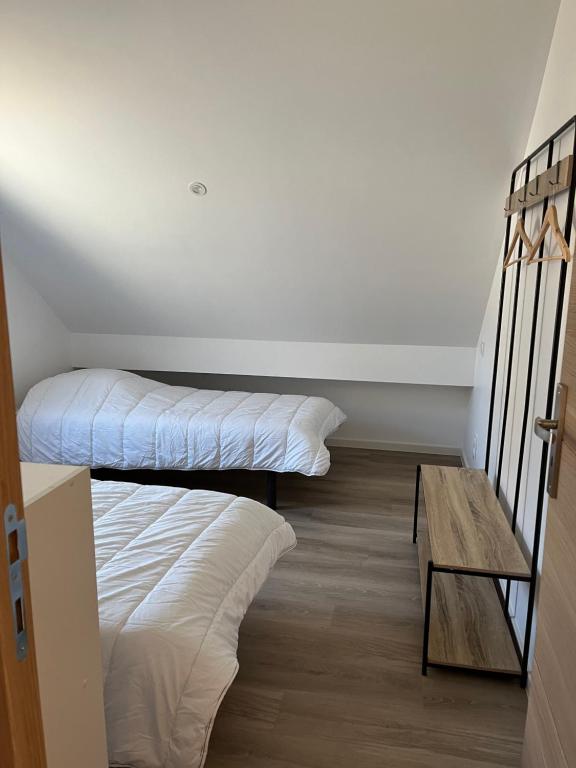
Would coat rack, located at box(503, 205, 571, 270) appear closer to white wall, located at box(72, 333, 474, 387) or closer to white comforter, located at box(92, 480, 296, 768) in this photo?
white comforter, located at box(92, 480, 296, 768)

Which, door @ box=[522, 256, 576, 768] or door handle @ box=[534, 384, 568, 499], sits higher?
door handle @ box=[534, 384, 568, 499]

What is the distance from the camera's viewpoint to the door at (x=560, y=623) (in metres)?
A: 1.20

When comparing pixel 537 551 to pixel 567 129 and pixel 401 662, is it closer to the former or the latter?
pixel 401 662

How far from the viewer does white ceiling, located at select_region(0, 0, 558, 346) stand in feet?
8.23

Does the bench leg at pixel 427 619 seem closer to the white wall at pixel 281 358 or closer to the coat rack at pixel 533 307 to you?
the coat rack at pixel 533 307

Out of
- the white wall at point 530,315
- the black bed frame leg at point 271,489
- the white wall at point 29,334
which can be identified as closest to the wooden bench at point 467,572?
the white wall at point 530,315

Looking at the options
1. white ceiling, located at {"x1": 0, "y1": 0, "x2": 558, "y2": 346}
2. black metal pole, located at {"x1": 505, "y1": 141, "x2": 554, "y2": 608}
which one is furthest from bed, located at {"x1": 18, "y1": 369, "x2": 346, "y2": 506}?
black metal pole, located at {"x1": 505, "y1": 141, "x2": 554, "y2": 608}

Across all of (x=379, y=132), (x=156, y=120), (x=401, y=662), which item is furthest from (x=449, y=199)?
(x=401, y=662)

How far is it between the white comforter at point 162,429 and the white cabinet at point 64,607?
7.08 feet

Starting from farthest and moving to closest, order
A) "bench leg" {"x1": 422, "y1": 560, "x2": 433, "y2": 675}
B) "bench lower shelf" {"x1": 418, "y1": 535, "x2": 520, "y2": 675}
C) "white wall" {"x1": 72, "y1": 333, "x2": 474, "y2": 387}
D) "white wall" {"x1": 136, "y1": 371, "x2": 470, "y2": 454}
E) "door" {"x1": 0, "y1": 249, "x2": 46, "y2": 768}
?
"white wall" {"x1": 136, "y1": 371, "x2": 470, "y2": 454} → "white wall" {"x1": 72, "y1": 333, "x2": 474, "y2": 387} → "bench lower shelf" {"x1": 418, "y1": 535, "x2": 520, "y2": 675} → "bench leg" {"x1": 422, "y1": 560, "x2": 433, "y2": 675} → "door" {"x1": 0, "y1": 249, "x2": 46, "y2": 768}

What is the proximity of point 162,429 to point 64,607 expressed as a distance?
244 cm

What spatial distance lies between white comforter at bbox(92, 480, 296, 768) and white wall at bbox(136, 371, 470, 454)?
2.60 meters

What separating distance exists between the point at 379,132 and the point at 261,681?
2437 millimetres

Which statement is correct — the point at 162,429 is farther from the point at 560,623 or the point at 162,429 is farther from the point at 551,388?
the point at 560,623
